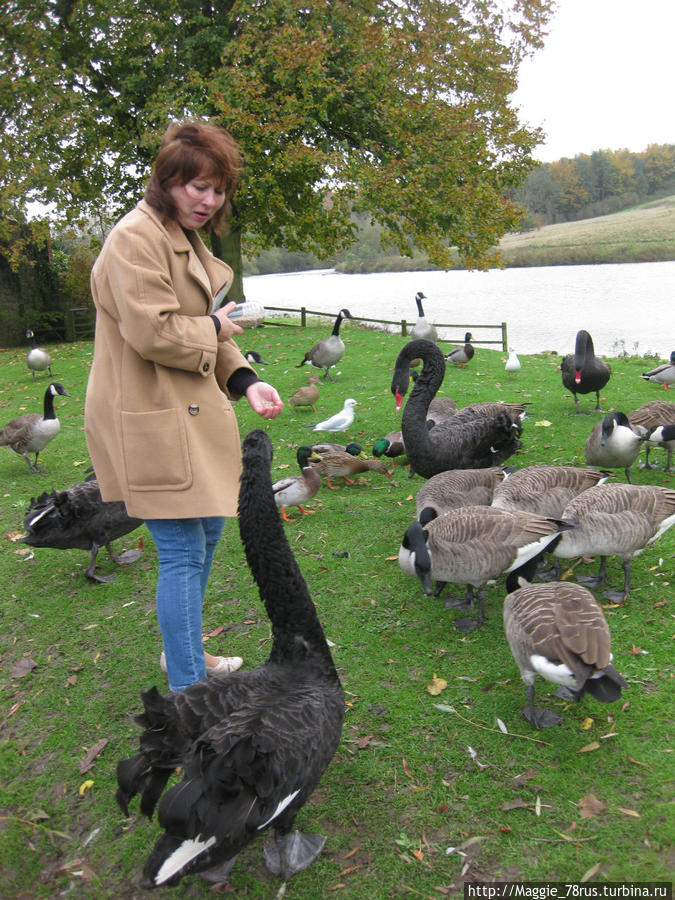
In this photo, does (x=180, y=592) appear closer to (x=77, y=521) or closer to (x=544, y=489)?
Result: (x=77, y=521)

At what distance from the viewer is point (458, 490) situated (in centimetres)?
530

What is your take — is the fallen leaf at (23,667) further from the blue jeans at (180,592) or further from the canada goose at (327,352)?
the canada goose at (327,352)

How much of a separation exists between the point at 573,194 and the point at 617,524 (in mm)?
44963

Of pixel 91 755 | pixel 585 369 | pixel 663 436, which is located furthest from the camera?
pixel 585 369

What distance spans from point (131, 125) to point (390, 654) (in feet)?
53.3

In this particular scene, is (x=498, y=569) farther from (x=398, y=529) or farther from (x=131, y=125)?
(x=131, y=125)

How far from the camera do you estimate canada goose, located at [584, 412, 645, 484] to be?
5684mm

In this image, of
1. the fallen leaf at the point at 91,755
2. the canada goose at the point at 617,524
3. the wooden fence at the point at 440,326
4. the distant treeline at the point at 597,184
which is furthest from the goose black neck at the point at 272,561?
the distant treeline at the point at 597,184

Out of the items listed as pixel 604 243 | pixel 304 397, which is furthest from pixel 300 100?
pixel 604 243

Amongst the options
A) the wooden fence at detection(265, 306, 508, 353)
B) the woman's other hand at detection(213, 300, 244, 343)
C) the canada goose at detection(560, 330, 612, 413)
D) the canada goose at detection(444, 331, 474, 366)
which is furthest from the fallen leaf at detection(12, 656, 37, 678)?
the wooden fence at detection(265, 306, 508, 353)

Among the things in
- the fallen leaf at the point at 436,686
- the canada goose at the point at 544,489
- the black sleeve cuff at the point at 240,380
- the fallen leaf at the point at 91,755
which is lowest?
Result: the fallen leaf at the point at 436,686

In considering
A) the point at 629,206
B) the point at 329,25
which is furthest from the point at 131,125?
the point at 629,206

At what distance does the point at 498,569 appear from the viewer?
4.01 m

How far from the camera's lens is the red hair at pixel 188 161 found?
8.07 feet
